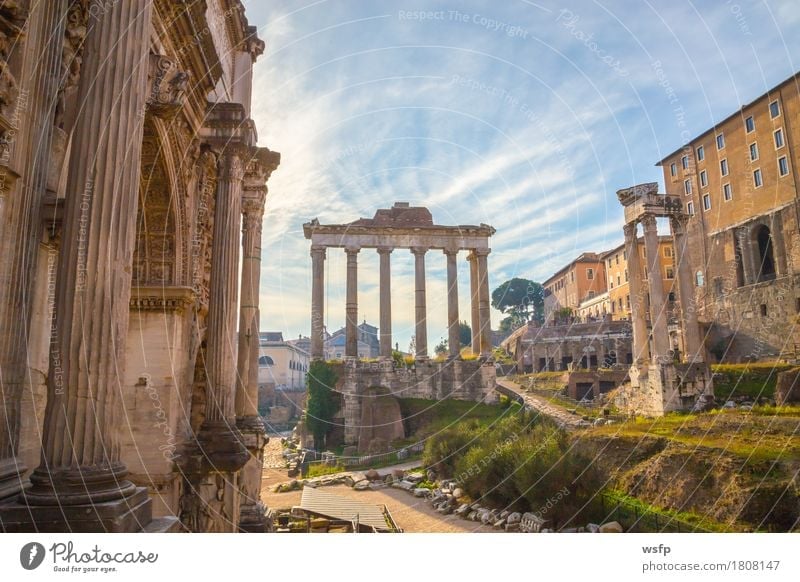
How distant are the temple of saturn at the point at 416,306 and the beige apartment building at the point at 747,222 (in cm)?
1684

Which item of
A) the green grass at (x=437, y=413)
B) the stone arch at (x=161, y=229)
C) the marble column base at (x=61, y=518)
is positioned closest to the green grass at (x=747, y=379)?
the green grass at (x=437, y=413)

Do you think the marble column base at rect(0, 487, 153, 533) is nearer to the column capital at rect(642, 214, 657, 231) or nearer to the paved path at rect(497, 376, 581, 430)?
the paved path at rect(497, 376, 581, 430)

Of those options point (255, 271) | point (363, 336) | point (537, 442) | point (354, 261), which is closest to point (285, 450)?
point (354, 261)

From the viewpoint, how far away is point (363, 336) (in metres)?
89.7

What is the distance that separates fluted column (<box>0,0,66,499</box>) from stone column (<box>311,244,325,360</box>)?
3291cm

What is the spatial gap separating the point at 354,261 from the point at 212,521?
99.5 ft

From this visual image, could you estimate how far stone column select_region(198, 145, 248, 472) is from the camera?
9.42 metres

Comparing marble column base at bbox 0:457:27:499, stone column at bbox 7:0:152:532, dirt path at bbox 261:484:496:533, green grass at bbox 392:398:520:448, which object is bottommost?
dirt path at bbox 261:484:496:533

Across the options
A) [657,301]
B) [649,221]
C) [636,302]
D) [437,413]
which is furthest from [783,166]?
[437,413]

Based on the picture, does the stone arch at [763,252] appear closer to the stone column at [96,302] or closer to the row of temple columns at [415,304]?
the row of temple columns at [415,304]

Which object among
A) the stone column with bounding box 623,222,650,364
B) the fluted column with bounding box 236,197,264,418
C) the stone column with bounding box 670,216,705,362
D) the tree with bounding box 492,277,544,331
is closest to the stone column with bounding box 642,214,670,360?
the stone column with bounding box 623,222,650,364

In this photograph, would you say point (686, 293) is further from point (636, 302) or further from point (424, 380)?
point (424, 380)

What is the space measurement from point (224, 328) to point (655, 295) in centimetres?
2739
